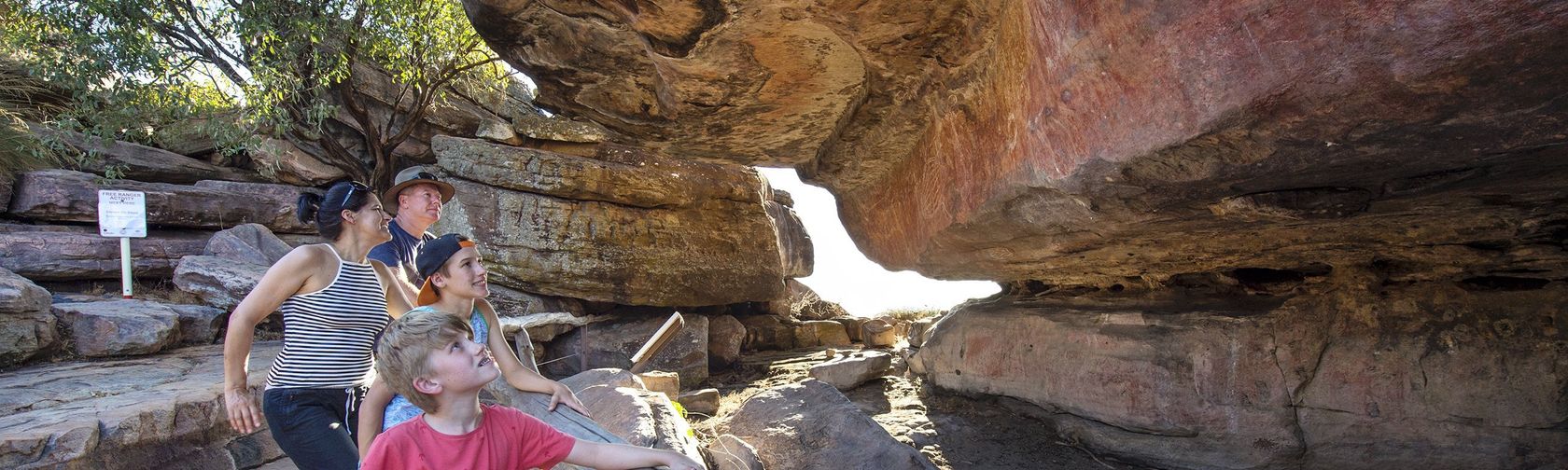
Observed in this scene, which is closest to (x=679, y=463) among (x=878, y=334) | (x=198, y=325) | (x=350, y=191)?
(x=350, y=191)

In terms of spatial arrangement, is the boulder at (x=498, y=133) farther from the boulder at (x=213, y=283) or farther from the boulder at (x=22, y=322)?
the boulder at (x=22, y=322)

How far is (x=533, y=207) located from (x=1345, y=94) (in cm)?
740

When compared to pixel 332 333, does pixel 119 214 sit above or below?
above

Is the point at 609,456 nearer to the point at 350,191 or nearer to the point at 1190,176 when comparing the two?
the point at 350,191

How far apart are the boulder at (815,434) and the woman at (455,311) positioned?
171cm

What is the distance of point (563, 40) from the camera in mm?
4594

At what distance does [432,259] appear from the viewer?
2.47m

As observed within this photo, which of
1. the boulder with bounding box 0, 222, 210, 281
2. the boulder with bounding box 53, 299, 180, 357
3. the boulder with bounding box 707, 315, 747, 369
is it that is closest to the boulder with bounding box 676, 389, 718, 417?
the boulder with bounding box 707, 315, 747, 369

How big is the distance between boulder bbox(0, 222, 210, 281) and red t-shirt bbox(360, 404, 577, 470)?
8030mm

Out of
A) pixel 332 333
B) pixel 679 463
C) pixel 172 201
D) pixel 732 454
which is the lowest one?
pixel 732 454

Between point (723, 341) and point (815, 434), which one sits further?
point (723, 341)

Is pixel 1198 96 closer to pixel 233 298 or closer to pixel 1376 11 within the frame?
pixel 1376 11

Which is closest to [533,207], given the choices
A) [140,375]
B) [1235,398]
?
[140,375]

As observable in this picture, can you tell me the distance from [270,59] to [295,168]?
7.76 ft
